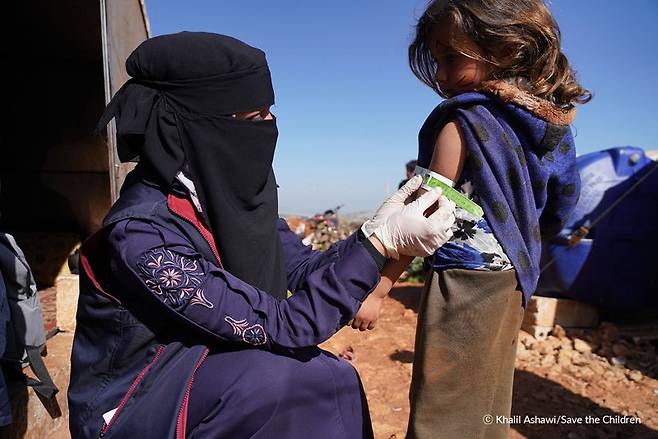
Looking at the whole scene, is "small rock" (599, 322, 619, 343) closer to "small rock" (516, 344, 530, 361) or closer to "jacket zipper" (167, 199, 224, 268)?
"small rock" (516, 344, 530, 361)

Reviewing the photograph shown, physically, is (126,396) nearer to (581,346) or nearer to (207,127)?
(207,127)

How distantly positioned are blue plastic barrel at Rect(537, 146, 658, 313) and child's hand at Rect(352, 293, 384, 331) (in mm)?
3918

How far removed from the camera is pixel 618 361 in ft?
13.8

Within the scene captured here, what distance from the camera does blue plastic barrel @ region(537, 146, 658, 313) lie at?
15.2 ft

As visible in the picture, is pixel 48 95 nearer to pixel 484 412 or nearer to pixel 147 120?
pixel 147 120

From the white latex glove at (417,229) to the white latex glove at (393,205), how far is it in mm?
46

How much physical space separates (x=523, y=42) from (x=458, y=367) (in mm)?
1121

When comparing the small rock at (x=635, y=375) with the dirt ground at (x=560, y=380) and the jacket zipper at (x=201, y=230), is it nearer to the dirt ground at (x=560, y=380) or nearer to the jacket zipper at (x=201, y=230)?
the dirt ground at (x=560, y=380)

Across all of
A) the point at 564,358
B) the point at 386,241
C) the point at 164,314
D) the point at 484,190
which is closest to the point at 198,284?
the point at 164,314

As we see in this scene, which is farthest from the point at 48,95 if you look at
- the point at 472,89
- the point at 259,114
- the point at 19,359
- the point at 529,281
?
the point at 529,281

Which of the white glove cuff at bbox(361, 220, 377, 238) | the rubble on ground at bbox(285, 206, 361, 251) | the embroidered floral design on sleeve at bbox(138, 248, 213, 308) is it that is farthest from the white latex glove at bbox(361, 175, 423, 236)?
the rubble on ground at bbox(285, 206, 361, 251)

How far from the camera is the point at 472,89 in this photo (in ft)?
5.33

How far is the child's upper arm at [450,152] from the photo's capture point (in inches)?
59.4

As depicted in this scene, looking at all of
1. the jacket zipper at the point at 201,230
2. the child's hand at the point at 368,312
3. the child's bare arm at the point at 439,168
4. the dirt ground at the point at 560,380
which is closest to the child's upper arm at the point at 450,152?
the child's bare arm at the point at 439,168
